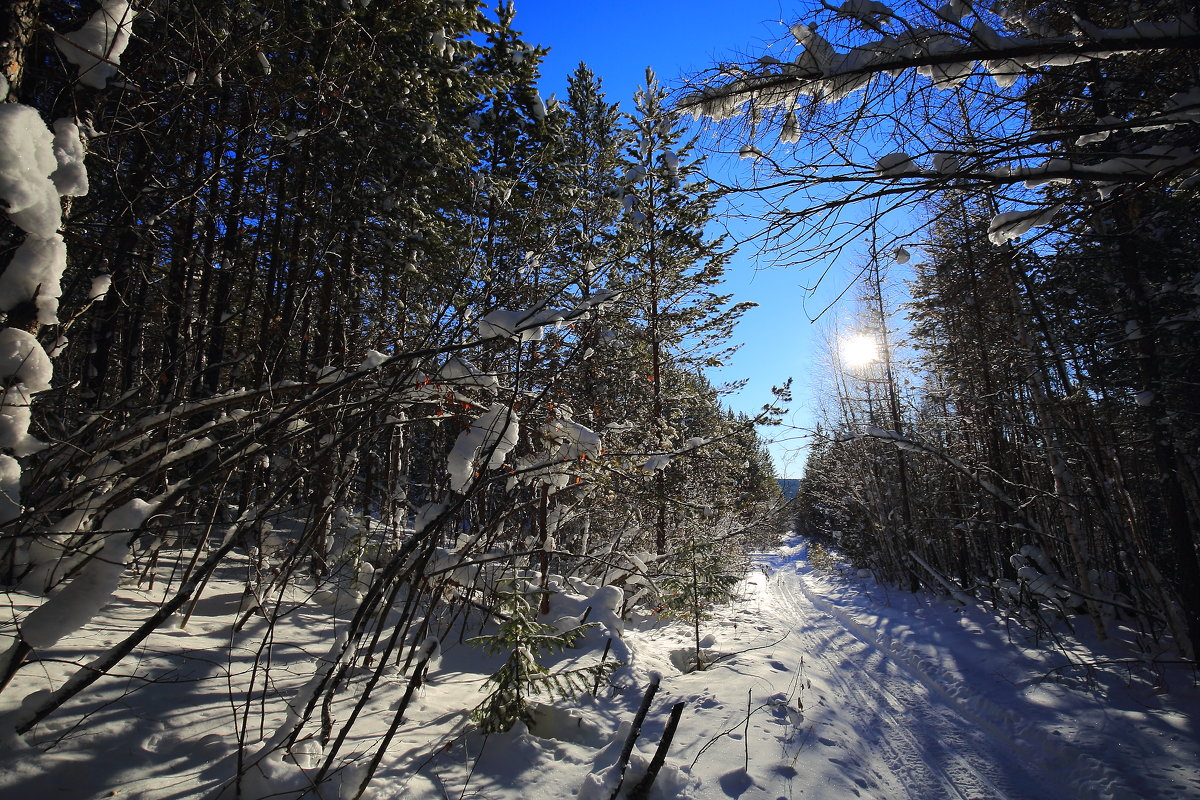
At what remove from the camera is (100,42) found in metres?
1.93

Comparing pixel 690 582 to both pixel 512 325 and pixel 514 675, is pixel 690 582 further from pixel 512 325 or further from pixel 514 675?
pixel 512 325

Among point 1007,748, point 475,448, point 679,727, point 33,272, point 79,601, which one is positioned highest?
point 33,272

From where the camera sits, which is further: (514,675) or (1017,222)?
(514,675)

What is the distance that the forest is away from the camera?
1885 millimetres

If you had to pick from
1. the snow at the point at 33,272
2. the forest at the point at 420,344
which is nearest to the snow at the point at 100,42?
the forest at the point at 420,344

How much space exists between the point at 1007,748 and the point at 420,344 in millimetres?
6171

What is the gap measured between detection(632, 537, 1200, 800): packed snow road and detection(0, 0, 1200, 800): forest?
0.85 meters

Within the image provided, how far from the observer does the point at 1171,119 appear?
2062 mm

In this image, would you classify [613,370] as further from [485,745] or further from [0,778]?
[0,778]

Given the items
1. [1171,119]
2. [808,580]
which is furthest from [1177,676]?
[808,580]

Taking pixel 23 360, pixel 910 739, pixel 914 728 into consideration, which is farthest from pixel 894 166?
pixel 914 728

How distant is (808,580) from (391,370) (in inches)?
811

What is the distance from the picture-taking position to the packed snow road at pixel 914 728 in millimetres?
3428

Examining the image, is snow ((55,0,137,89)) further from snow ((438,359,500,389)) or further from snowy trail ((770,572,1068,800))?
snowy trail ((770,572,1068,800))
